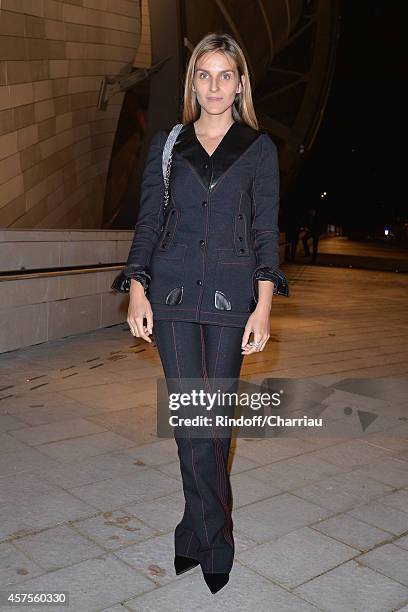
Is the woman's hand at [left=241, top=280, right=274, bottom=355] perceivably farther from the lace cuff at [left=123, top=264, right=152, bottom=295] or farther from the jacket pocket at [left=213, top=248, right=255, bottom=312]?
the lace cuff at [left=123, top=264, right=152, bottom=295]

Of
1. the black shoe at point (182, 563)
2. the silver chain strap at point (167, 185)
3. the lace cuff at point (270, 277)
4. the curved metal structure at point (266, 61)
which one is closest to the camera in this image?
the lace cuff at point (270, 277)

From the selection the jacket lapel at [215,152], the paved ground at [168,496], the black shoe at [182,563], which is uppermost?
the jacket lapel at [215,152]

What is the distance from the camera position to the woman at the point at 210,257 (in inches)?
105

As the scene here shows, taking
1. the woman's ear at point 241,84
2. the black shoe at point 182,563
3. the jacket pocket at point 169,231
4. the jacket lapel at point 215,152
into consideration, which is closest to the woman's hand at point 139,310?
the jacket pocket at point 169,231

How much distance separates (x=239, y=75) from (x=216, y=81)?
12 cm

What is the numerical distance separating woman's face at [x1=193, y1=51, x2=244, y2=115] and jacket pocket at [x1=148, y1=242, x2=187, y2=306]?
611 millimetres

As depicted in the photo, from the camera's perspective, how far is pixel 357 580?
296 cm

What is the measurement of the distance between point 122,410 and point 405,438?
233cm

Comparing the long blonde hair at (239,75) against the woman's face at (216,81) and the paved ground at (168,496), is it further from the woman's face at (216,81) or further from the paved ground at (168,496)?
the paved ground at (168,496)

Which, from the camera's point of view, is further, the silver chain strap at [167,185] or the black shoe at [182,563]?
the black shoe at [182,563]

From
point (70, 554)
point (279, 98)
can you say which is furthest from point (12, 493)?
point (279, 98)

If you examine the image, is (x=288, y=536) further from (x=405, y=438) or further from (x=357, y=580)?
(x=405, y=438)

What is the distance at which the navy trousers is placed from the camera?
2.71m

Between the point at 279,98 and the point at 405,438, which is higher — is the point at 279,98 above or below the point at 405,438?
above
